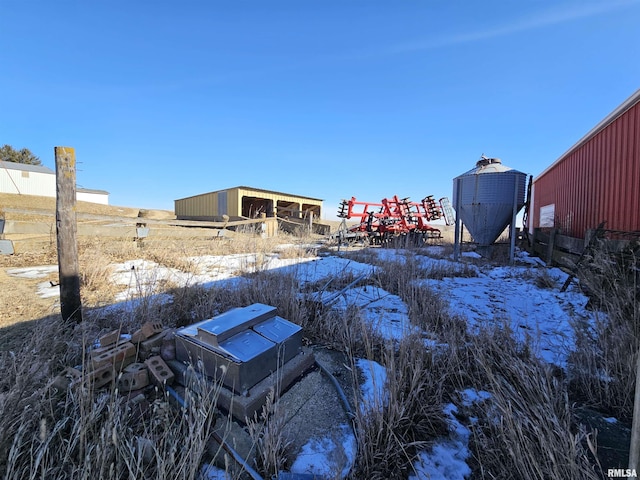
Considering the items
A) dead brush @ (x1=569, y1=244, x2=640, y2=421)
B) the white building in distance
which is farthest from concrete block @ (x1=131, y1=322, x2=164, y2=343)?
the white building in distance

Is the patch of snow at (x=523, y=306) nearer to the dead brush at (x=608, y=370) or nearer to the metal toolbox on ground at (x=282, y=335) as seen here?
the dead brush at (x=608, y=370)

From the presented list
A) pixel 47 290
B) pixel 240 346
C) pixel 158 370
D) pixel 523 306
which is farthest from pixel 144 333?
pixel 523 306

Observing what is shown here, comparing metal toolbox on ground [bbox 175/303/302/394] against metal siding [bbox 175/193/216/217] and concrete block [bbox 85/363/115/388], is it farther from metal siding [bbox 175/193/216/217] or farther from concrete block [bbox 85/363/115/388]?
metal siding [bbox 175/193/216/217]

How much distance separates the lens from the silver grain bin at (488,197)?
8.80 m

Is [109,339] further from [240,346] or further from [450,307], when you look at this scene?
[450,307]

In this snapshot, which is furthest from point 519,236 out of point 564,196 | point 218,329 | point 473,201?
point 218,329

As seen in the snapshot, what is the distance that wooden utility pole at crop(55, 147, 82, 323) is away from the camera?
269 centimetres

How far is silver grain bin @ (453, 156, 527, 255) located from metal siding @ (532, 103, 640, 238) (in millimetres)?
1262

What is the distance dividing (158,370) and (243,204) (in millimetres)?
21041

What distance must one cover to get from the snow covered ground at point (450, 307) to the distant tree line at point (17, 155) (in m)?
50.9

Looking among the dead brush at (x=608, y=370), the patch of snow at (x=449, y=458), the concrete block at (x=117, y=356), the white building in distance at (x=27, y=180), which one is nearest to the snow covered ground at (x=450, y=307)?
the patch of snow at (x=449, y=458)

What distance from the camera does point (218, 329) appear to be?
1.88 metres

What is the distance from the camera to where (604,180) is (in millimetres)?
6191

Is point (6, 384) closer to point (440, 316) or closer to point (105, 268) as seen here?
point (105, 268)
